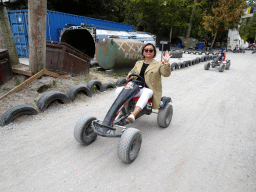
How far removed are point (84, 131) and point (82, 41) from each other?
1093 cm

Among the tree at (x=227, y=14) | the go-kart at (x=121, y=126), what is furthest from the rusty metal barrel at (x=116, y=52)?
the tree at (x=227, y=14)

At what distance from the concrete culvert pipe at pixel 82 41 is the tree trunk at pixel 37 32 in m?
6.84

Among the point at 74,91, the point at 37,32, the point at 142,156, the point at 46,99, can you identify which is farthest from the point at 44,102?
the point at 142,156

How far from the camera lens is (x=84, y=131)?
305cm

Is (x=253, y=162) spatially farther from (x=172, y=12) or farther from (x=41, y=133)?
(x=172, y=12)

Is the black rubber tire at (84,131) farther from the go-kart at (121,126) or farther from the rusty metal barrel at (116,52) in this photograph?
the rusty metal barrel at (116,52)

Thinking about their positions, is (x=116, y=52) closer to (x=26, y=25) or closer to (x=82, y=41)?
(x=82, y=41)

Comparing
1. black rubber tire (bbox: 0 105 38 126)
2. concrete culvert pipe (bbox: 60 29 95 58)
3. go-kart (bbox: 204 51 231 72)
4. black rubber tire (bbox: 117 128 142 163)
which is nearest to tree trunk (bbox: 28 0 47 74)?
black rubber tire (bbox: 0 105 38 126)

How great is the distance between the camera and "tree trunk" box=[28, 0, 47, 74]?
533cm

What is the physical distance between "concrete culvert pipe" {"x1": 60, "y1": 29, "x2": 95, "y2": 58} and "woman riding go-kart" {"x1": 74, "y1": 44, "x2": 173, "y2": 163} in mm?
9432

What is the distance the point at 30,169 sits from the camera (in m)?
2.61

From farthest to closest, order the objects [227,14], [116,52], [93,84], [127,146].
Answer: [227,14] → [116,52] → [93,84] → [127,146]

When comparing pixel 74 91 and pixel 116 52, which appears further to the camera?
pixel 116 52

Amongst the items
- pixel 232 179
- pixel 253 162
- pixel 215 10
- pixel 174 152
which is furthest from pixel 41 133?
pixel 215 10
